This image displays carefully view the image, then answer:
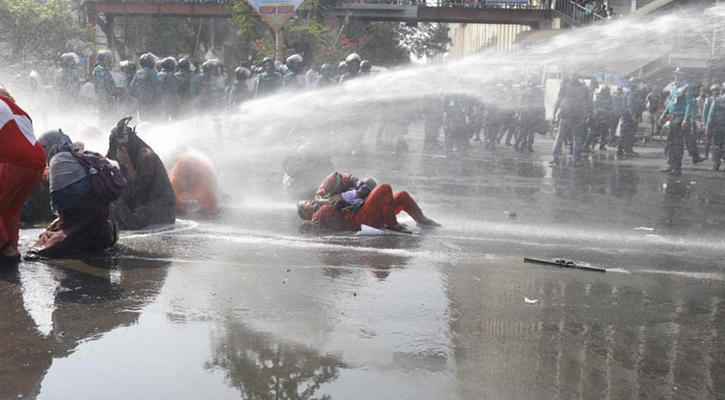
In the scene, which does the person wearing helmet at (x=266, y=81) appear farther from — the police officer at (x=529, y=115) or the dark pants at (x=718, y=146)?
the dark pants at (x=718, y=146)

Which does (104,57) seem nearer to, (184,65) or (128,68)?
(128,68)

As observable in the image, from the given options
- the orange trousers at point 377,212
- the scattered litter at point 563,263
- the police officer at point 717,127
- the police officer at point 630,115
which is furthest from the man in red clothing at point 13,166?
the police officer at point 630,115

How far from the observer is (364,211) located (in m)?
8.02

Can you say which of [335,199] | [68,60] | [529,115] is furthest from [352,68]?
[335,199]

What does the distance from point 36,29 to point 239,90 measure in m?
13.4

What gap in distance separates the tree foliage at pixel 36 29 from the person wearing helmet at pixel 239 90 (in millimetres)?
11707

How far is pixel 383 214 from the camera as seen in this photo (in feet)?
26.3

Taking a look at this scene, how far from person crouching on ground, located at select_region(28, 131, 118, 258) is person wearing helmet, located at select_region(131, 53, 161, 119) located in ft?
37.8

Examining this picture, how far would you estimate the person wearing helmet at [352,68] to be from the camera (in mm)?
17094

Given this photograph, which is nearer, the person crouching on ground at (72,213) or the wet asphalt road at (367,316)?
the wet asphalt road at (367,316)

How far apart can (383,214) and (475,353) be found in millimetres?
3758

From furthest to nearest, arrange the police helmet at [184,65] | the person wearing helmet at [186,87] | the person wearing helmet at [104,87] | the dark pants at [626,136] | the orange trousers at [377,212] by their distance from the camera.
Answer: the dark pants at [626,136] < the police helmet at [184,65] < the person wearing helmet at [186,87] < the person wearing helmet at [104,87] < the orange trousers at [377,212]

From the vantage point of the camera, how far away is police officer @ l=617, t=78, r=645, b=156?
2034 centimetres

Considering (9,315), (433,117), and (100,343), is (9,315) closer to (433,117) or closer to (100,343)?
(100,343)
